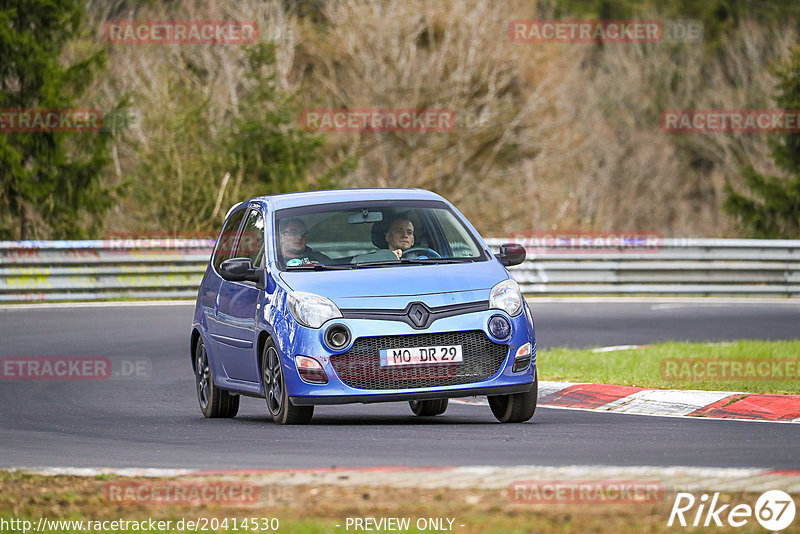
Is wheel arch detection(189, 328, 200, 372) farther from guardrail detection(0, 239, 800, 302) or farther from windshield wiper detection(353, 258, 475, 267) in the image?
guardrail detection(0, 239, 800, 302)

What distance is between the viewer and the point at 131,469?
7.61 m

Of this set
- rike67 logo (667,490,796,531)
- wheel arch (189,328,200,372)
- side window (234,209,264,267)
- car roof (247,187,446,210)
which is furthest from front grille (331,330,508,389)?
rike67 logo (667,490,796,531)

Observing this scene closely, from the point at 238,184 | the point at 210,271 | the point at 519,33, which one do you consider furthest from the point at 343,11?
the point at 210,271

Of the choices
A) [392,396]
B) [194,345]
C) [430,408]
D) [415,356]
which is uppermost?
[415,356]

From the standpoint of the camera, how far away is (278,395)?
1022 centimetres

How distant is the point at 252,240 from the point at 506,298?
228 centimetres

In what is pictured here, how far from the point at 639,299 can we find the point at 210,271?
14.2 m

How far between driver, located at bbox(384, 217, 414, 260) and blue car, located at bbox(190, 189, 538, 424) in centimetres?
1

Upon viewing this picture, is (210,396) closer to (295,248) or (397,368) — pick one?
(295,248)

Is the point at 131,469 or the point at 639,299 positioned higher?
the point at 131,469

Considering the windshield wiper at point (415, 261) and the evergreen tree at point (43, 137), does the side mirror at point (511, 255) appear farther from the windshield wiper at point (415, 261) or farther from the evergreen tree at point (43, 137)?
the evergreen tree at point (43, 137)

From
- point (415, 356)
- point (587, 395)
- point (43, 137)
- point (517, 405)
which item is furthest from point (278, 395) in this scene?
point (43, 137)

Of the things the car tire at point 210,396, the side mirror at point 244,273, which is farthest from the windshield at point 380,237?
the car tire at point 210,396

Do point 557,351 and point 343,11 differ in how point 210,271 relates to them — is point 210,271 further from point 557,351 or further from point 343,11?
point 343,11
